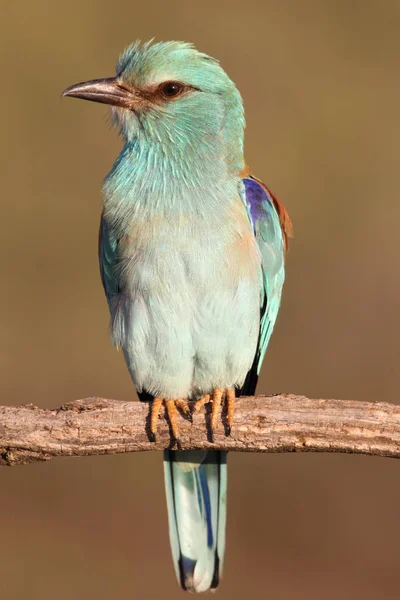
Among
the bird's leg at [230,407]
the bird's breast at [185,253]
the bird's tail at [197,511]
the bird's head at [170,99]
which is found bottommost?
the bird's tail at [197,511]

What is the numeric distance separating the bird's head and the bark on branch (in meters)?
0.90

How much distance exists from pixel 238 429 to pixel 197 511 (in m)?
0.61

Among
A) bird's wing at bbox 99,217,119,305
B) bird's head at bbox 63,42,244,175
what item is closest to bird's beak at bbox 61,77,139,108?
bird's head at bbox 63,42,244,175

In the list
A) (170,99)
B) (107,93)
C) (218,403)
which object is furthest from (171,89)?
(218,403)

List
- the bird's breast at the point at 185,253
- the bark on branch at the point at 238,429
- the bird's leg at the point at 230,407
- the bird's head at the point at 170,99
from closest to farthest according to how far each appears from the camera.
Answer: the bark on branch at the point at 238,429 < the bird's leg at the point at 230,407 < the bird's breast at the point at 185,253 < the bird's head at the point at 170,99

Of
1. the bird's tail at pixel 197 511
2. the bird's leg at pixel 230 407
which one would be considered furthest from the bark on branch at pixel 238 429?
the bird's tail at pixel 197 511

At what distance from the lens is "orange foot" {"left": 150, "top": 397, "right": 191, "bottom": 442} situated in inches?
128

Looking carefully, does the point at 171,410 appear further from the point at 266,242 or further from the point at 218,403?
the point at 266,242

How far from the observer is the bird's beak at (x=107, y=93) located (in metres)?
3.51

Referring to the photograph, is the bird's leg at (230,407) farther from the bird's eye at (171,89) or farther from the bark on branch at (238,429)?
the bird's eye at (171,89)

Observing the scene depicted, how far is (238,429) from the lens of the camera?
3.20 metres

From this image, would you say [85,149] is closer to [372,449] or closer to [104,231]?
[104,231]

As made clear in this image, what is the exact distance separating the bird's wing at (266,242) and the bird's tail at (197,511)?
1.07 feet

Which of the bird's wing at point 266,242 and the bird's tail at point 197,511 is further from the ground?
the bird's wing at point 266,242
